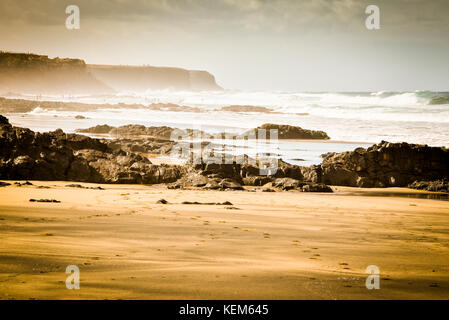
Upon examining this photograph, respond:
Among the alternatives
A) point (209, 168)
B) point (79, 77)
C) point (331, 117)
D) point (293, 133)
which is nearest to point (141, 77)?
point (79, 77)

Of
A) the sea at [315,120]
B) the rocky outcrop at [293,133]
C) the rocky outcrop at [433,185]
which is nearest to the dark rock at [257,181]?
the sea at [315,120]

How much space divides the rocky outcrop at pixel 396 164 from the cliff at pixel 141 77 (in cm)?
14946

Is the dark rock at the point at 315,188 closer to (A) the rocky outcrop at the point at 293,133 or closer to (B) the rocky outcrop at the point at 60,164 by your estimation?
(B) the rocky outcrop at the point at 60,164

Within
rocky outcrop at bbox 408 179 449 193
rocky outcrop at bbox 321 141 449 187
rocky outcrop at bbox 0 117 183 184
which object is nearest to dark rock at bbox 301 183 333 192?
rocky outcrop at bbox 321 141 449 187

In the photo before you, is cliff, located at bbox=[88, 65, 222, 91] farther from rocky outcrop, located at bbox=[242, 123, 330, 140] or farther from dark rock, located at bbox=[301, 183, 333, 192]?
dark rock, located at bbox=[301, 183, 333, 192]

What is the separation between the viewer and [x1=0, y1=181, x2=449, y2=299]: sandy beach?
3.03 meters

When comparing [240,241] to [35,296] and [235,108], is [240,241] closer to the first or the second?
[35,296]

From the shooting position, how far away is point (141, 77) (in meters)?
160

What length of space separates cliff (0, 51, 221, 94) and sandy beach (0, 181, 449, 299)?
93.9 metres

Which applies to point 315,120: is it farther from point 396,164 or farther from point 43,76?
point 43,76

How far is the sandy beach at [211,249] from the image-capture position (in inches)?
119

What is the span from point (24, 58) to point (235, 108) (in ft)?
224

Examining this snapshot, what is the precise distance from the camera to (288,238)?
505 centimetres

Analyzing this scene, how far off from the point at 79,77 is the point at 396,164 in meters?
119
